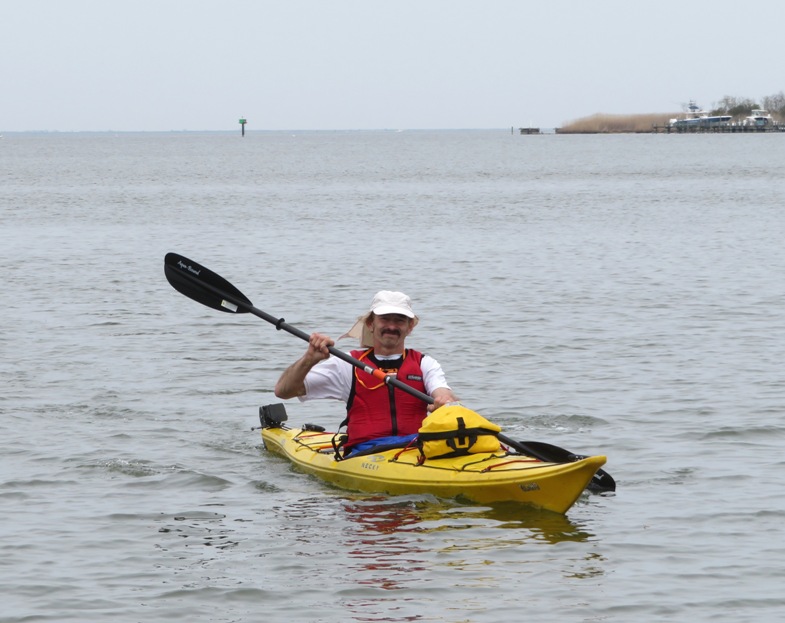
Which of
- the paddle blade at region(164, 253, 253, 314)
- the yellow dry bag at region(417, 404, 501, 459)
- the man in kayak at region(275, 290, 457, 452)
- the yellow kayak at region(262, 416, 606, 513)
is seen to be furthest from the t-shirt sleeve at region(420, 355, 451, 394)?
the paddle blade at region(164, 253, 253, 314)

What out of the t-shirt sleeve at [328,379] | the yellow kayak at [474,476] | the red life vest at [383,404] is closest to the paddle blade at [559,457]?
the yellow kayak at [474,476]

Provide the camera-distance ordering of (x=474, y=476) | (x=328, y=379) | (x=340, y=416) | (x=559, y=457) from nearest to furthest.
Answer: (x=474, y=476) → (x=559, y=457) → (x=328, y=379) → (x=340, y=416)

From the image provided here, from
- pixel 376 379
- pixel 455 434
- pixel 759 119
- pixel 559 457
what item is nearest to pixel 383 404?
pixel 376 379

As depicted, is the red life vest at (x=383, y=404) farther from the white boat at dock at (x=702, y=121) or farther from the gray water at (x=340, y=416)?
the white boat at dock at (x=702, y=121)

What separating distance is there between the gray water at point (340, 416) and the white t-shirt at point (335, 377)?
2.47ft

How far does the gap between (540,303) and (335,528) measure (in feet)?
38.4

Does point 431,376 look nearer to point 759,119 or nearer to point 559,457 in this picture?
point 559,457

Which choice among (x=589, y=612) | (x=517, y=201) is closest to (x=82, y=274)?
(x=589, y=612)

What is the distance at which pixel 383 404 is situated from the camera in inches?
364

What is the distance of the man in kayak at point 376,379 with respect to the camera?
8.91 meters

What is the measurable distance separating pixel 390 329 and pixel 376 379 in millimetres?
360

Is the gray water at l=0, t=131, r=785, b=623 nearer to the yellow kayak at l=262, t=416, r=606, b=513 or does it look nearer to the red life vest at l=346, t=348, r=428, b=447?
the yellow kayak at l=262, t=416, r=606, b=513

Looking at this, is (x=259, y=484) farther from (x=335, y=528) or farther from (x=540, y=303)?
(x=540, y=303)

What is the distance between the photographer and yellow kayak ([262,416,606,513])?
331 inches
